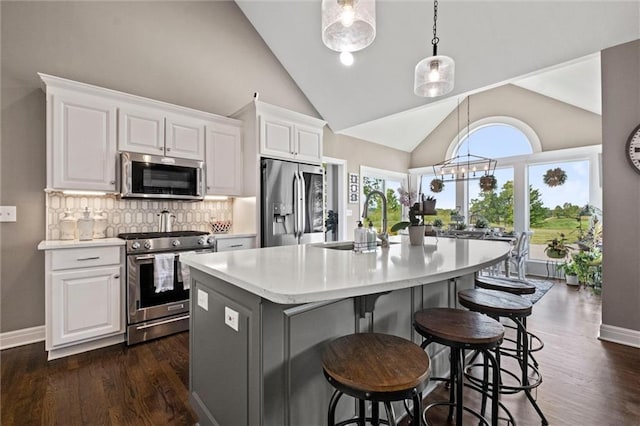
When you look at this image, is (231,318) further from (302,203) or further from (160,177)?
(302,203)

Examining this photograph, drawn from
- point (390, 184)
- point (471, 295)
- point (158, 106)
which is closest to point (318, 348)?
point (471, 295)

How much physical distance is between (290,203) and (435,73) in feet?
7.42

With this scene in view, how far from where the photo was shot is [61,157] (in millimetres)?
2551

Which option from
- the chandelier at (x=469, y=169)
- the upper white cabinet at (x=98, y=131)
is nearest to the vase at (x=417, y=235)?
the upper white cabinet at (x=98, y=131)

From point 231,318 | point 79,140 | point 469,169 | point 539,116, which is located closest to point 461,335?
point 231,318

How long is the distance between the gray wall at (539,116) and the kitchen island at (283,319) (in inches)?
200

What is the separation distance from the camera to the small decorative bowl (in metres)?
3.71

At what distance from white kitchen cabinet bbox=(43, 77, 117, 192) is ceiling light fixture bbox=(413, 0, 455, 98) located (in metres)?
2.83

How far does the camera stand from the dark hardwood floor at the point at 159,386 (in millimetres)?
1702

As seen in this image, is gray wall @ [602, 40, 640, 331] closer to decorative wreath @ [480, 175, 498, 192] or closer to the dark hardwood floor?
the dark hardwood floor

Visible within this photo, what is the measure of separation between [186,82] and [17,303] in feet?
9.64

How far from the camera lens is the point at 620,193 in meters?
2.73

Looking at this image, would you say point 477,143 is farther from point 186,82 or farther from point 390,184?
point 186,82

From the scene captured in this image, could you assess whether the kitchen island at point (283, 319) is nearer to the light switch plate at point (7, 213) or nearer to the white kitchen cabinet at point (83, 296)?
the white kitchen cabinet at point (83, 296)
